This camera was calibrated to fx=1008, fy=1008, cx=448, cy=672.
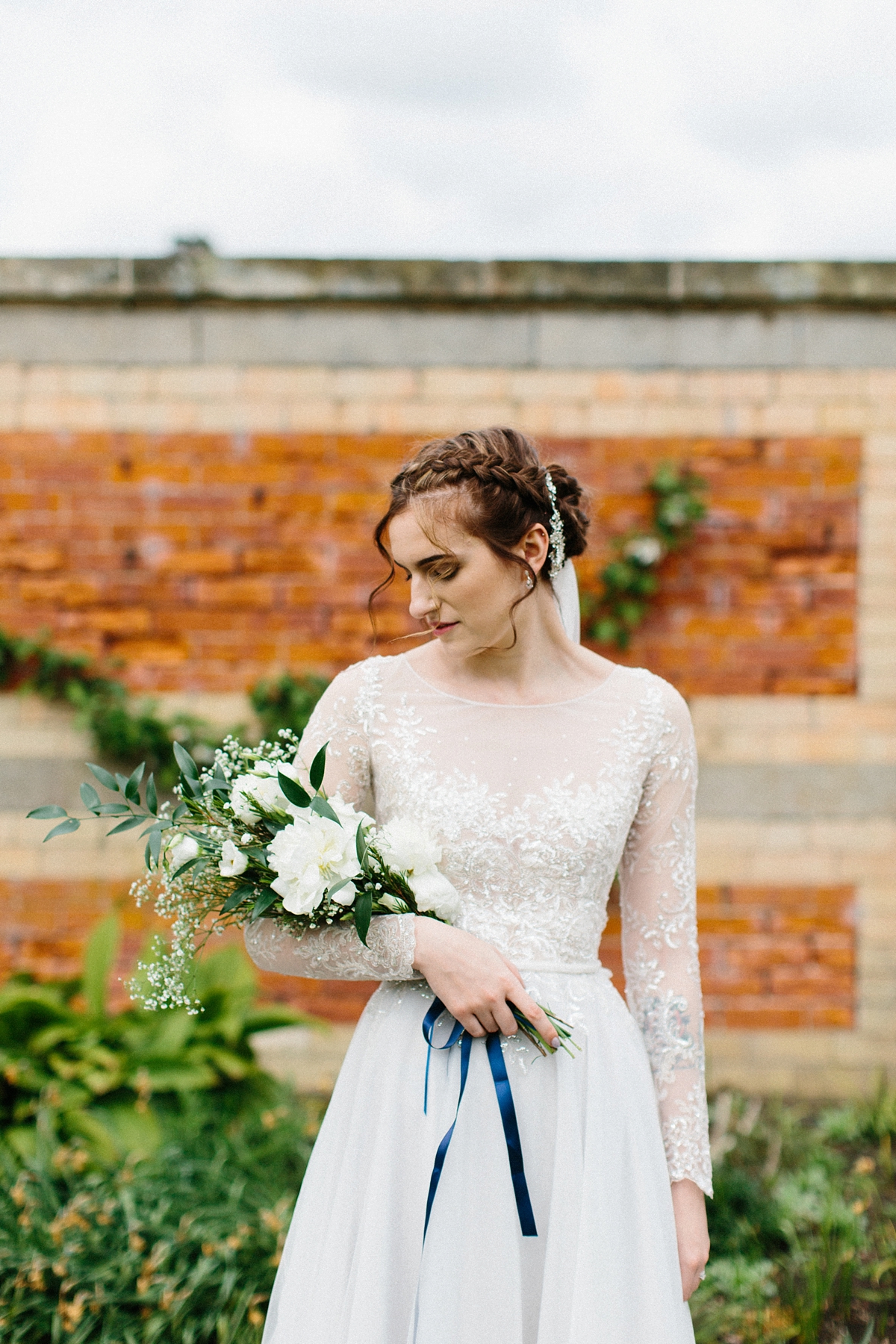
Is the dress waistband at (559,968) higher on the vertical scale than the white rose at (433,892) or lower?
lower

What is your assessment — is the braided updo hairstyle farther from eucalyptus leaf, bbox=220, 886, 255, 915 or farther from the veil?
eucalyptus leaf, bbox=220, 886, 255, 915

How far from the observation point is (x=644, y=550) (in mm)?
4219

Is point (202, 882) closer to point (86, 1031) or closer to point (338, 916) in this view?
point (338, 916)

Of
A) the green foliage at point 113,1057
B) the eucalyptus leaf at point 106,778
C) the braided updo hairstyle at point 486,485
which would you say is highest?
the braided updo hairstyle at point 486,485

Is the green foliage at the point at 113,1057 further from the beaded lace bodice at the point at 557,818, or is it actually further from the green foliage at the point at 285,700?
the beaded lace bodice at the point at 557,818

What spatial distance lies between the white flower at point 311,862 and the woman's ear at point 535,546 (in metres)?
0.59

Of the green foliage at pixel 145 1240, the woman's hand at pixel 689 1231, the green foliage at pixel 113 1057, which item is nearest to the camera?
the woman's hand at pixel 689 1231

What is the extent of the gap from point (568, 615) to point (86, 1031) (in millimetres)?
2526

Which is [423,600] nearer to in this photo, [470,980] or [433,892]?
[433,892]

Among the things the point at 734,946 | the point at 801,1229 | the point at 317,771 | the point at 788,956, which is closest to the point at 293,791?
the point at 317,771

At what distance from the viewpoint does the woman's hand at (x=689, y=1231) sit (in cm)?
169

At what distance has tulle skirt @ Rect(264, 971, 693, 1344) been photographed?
61.5 inches

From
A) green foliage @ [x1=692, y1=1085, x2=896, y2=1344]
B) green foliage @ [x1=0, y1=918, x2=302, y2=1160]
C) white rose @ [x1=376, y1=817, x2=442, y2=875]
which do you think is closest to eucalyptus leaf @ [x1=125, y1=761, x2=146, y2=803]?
white rose @ [x1=376, y1=817, x2=442, y2=875]

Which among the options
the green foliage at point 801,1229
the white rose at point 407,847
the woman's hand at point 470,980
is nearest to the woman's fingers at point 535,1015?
the woman's hand at point 470,980
